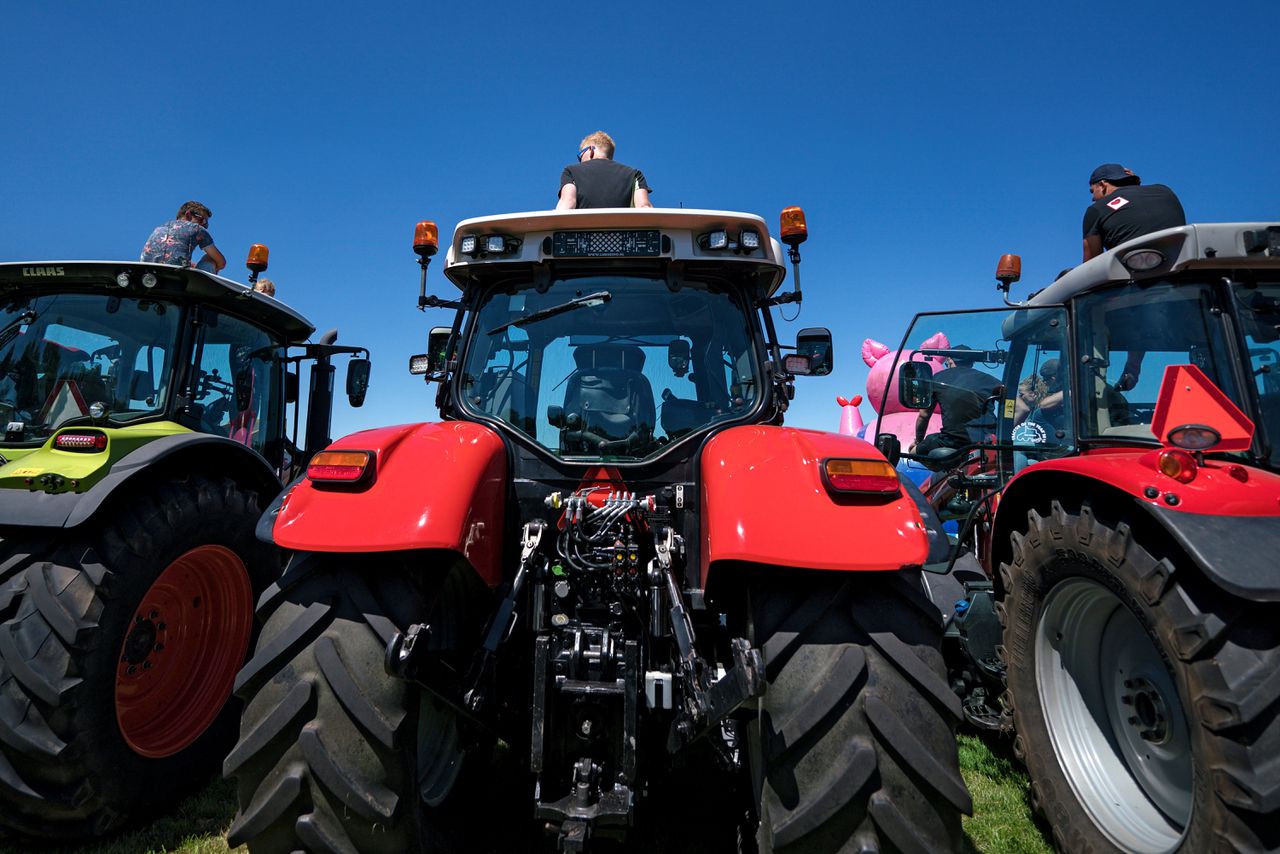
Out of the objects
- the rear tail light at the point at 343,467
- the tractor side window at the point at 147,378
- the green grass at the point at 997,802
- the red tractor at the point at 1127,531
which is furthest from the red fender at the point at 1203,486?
the tractor side window at the point at 147,378

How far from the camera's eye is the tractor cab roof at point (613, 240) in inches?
113

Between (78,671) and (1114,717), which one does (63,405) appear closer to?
(78,671)

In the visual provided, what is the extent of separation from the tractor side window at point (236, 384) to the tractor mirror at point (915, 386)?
3.78 m

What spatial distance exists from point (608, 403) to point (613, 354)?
251 millimetres

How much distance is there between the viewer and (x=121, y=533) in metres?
2.95

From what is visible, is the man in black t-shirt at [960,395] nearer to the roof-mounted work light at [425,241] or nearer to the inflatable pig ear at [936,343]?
the inflatable pig ear at [936,343]

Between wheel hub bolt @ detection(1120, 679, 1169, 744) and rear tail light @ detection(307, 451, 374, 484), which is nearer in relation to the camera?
rear tail light @ detection(307, 451, 374, 484)

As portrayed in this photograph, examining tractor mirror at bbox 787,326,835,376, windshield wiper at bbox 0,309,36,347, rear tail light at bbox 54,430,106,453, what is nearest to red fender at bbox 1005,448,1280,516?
tractor mirror at bbox 787,326,835,376

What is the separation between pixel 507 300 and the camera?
10.2ft

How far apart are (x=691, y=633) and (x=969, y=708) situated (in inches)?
87.5

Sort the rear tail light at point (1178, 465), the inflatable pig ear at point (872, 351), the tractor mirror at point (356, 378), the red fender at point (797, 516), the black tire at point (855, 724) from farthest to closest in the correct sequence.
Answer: the inflatable pig ear at point (872, 351) < the tractor mirror at point (356, 378) < the rear tail light at point (1178, 465) < the red fender at point (797, 516) < the black tire at point (855, 724)

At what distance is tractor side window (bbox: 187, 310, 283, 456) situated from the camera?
13.5 feet

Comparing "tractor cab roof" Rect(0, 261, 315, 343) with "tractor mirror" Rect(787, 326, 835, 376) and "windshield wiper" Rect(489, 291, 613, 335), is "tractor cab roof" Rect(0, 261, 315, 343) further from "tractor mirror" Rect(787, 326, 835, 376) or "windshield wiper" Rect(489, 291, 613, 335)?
"tractor mirror" Rect(787, 326, 835, 376)

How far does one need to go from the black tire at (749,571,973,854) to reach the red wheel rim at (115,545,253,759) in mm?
2562
